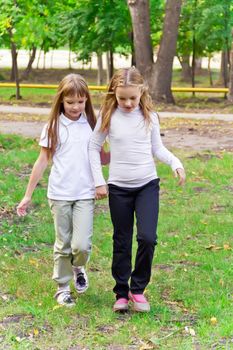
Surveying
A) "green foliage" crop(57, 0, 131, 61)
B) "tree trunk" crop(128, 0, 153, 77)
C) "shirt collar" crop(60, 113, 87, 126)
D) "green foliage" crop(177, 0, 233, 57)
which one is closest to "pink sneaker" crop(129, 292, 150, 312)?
"shirt collar" crop(60, 113, 87, 126)

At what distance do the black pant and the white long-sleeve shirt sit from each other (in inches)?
2.7

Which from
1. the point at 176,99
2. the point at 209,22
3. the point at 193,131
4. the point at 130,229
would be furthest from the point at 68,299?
the point at 209,22

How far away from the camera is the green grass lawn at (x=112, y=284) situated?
15.4ft

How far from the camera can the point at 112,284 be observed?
5.91 metres

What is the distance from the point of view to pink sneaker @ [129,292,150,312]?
16.9ft

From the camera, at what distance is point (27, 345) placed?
14.8ft

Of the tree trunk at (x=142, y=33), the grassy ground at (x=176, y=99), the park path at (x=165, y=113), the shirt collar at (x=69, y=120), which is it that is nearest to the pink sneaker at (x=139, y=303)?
the shirt collar at (x=69, y=120)

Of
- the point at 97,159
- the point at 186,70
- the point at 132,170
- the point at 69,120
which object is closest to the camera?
the point at 132,170

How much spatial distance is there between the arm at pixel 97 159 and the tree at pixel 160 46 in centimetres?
1760

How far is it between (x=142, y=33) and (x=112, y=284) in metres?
17.7

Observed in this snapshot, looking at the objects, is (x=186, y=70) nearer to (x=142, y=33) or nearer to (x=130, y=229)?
(x=142, y=33)

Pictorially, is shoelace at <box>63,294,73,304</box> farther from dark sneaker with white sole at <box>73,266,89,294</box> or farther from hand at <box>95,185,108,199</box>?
hand at <box>95,185,108,199</box>

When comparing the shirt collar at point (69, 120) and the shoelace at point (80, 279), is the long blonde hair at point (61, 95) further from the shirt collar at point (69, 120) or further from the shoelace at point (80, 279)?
the shoelace at point (80, 279)

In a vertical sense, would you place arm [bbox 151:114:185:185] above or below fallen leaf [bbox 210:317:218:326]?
above
